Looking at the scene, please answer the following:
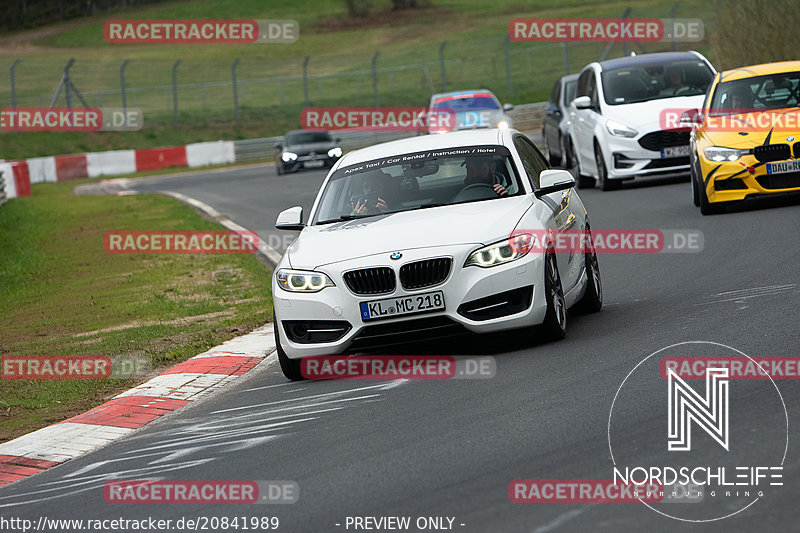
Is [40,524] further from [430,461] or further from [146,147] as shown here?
[146,147]

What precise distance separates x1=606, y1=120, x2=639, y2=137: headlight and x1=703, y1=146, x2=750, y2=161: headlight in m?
A: 3.88

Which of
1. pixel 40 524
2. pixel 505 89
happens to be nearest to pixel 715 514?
pixel 40 524

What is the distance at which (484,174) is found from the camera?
30.6 feet

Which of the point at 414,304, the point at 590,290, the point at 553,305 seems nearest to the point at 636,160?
the point at 590,290

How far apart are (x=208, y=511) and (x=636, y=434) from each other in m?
1.91

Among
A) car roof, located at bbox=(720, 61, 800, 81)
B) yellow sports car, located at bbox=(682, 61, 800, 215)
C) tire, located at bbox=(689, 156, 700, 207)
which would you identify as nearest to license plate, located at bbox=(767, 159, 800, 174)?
yellow sports car, located at bbox=(682, 61, 800, 215)

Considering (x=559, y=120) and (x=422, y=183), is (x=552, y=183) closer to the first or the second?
(x=422, y=183)

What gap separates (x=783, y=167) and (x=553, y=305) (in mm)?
Result: 6690

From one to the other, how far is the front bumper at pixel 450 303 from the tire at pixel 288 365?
39cm

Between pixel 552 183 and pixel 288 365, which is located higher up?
pixel 552 183

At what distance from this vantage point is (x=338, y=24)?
8269 cm

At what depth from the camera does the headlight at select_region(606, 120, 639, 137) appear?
1844 cm

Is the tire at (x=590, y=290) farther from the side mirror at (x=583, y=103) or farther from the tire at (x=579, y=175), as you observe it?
the tire at (x=579, y=175)

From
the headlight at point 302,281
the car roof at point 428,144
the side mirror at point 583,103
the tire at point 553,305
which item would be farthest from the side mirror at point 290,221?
the side mirror at point 583,103
